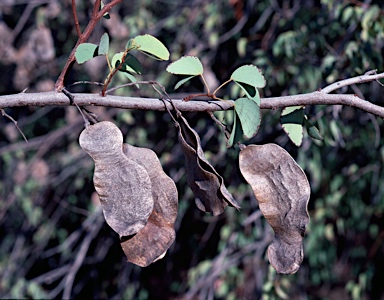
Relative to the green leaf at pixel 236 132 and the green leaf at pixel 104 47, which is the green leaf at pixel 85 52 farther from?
the green leaf at pixel 236 132

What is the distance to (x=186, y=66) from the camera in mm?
783

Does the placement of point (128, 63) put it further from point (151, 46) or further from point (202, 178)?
point (202, 178)

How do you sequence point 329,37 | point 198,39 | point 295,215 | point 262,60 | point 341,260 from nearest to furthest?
1. point 295,215
2. point 262,60
3. point 329,37
4. point 198,39
5. point 341,260

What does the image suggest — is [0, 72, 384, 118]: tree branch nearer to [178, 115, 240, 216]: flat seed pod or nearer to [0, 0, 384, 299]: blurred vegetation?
[178, 115, 240, 216]: flat seed pod

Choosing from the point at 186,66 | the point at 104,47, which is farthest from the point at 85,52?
the point at 186,66

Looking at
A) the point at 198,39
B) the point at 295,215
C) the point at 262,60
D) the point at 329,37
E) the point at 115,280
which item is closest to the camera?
the point at 295,215

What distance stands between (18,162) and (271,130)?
3.99 feet

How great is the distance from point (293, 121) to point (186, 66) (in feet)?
0.59

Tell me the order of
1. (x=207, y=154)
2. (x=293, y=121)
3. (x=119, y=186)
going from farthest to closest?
(x=207, y=154), (x=293, y=121), (x=119, y=186)

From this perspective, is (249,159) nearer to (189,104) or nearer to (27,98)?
(189,104)

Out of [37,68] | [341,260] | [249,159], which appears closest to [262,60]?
[249,159]

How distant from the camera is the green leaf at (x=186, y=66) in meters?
0.77

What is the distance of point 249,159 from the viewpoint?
2.50 ft

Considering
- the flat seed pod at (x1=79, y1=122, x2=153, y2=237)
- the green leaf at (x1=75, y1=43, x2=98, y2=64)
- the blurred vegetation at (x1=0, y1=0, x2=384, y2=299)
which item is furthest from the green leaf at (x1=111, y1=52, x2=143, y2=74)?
the blurred vegetation at (x1=0, y1=0, x2=384, y2=299)
